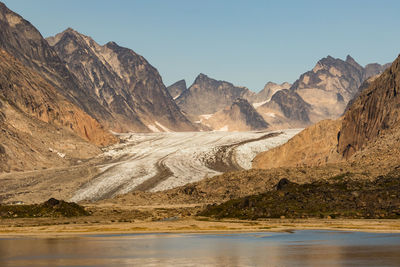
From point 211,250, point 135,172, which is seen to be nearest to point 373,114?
point 135,172

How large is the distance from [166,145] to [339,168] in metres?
64.9

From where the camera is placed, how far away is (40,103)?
443ft

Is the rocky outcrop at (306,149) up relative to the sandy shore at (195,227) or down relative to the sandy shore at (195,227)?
up

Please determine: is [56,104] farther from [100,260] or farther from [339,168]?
[100,260]

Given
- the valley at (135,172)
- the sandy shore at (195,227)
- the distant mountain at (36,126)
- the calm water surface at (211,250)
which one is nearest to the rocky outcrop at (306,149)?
the valley at (135,172)

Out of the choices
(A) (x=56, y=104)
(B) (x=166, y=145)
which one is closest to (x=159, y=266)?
(B) (x=166, y=145)

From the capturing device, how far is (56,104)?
142m

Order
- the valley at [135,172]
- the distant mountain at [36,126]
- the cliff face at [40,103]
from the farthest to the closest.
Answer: the cliff face at [40,103], the distant mountain at [36,126], the valley at [135,172]

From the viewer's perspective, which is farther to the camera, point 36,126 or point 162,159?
point 36,126

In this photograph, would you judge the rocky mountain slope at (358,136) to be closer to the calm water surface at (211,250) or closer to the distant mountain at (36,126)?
the calm water surface at (211,250)

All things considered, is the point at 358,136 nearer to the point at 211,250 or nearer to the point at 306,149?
the point at 306,149

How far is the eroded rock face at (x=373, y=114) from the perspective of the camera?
80.5 metres

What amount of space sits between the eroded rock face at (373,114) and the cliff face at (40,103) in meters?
64.1

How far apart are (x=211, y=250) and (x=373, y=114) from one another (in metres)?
65.6
